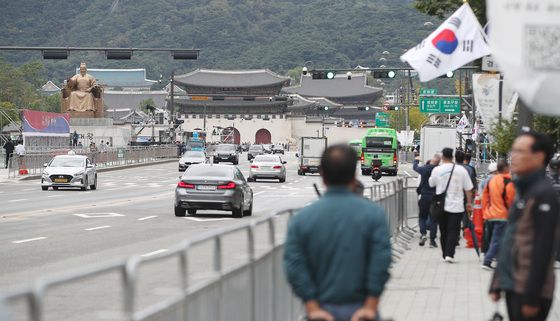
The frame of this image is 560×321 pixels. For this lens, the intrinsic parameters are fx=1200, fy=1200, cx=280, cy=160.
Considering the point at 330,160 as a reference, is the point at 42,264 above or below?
below

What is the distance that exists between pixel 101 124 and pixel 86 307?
98.3 meters

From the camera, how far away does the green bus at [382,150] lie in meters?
77.9

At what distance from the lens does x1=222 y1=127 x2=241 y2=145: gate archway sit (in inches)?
6457

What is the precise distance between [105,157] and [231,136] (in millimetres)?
89668

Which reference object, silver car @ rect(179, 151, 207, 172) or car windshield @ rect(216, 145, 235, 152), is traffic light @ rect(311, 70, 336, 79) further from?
car windshield @ rect(216, 145, 235, 152)

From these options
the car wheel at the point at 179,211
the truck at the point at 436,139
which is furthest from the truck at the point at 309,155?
the car wheel at the point at 179,211

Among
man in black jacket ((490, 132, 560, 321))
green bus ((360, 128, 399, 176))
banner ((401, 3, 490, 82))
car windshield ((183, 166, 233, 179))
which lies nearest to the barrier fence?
man in black jacket ((490, 132, 560, 321))

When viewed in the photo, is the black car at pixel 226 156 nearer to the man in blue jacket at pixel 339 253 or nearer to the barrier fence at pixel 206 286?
the barrier fence at pixel 206 286

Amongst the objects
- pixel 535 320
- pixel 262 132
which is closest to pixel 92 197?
pixel 535 320

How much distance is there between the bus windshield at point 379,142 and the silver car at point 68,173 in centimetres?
3423

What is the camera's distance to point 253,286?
9977 mm

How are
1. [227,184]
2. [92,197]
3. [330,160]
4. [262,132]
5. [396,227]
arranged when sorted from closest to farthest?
1. [330,160]
2. [396,227]
3. [227,184]
4. [92,197]
5. [262,132]

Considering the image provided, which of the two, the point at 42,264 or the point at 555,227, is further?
the point at 42,264

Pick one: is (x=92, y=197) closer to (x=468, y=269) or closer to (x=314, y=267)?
(x=468, y=269)
